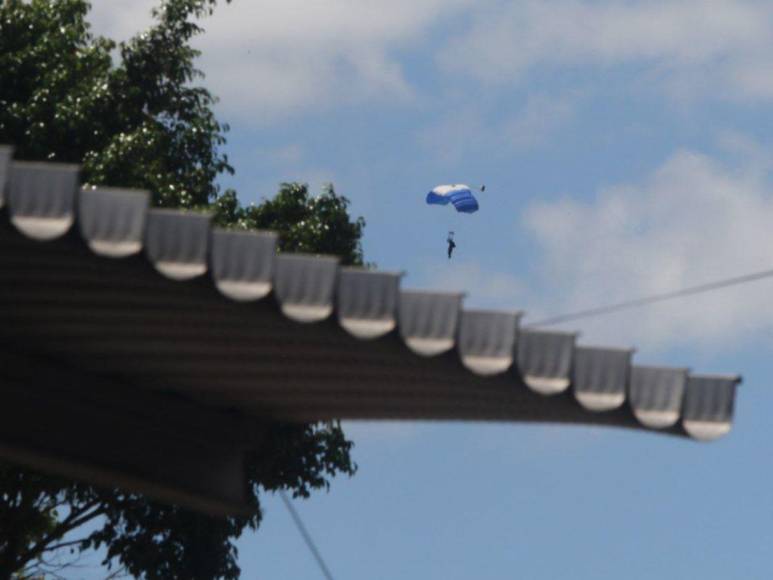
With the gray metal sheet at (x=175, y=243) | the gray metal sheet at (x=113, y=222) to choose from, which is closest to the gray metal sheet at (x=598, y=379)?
the gray metal sheet at (x=175, y=243)

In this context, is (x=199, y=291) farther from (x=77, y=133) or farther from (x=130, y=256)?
(x=77, y=133)

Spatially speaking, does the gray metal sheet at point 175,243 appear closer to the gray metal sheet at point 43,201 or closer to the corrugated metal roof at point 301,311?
the corrugated metal roof at point 301,311

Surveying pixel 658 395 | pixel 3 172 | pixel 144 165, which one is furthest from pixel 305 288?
pixel 144 165

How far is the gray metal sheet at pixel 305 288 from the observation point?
7773 millimetres

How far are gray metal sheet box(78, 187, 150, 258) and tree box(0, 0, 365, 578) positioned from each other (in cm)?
2218

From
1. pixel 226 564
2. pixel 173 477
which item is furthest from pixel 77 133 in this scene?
pixel 173 477

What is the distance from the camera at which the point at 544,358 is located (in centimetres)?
802

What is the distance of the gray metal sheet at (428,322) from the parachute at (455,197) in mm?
38350

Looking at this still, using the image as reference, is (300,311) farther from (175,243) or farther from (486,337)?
(486,337)

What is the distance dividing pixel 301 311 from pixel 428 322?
1.84 feet

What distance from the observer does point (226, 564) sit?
31.6 m

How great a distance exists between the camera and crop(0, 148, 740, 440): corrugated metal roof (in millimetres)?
7547

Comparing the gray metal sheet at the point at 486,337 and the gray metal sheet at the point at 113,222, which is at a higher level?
the gray metal sheet at the point at 113,222

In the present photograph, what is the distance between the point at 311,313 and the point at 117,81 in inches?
978
